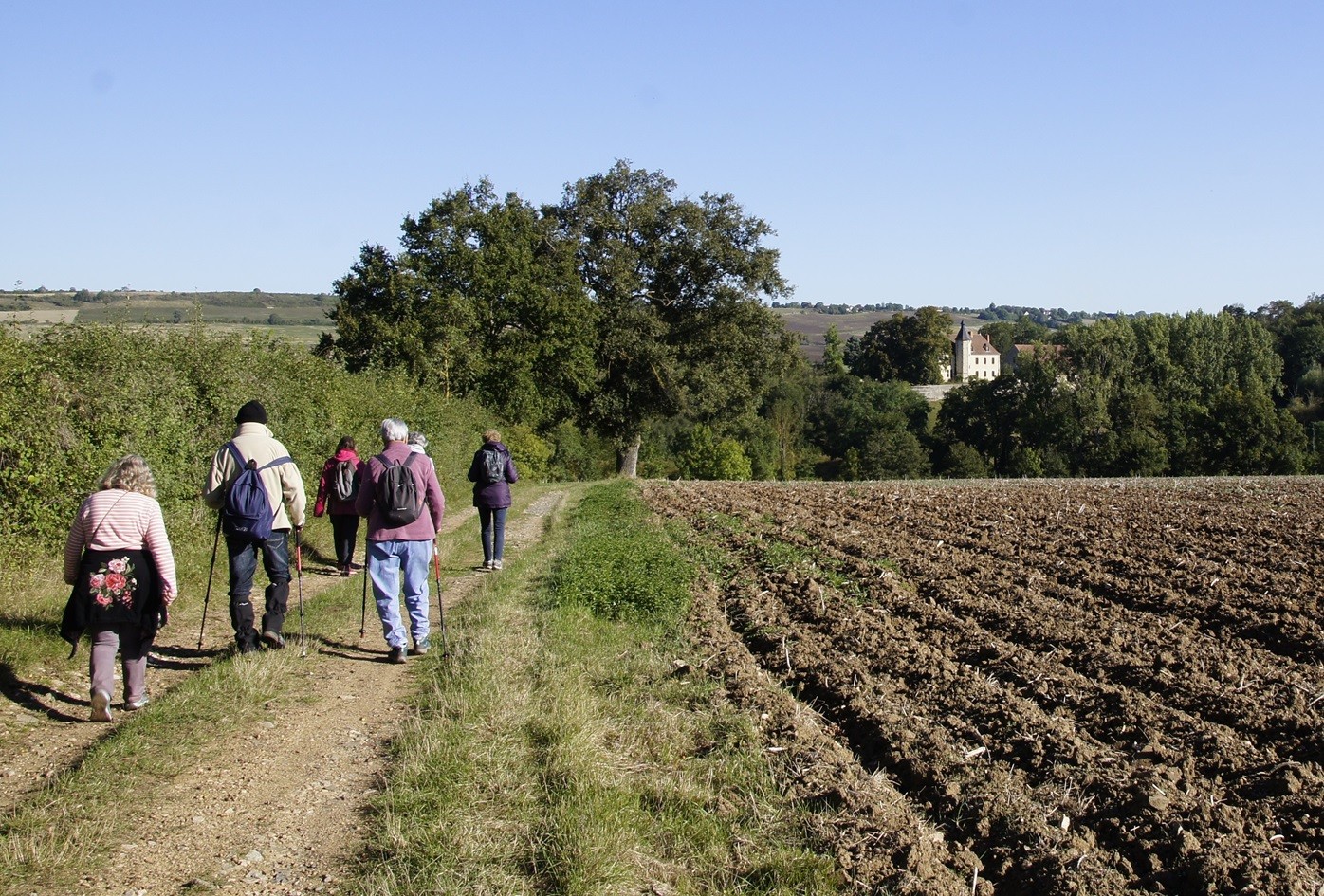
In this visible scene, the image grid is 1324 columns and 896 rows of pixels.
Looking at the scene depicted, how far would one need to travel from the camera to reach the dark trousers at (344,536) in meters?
14.2

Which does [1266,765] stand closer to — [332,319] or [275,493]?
[275,493]

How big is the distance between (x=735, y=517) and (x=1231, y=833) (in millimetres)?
15158

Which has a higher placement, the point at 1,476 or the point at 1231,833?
the point at 1,476

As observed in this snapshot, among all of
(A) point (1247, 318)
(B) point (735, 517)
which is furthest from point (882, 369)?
(B) point (735, 517)

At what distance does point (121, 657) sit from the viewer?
7.07 meters

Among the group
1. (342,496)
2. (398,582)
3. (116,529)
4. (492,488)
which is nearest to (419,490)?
(398,582)

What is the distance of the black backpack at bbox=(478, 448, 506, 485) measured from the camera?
14047mm

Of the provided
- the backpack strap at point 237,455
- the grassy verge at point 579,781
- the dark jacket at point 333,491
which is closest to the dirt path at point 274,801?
the grassy verge at point 579,781

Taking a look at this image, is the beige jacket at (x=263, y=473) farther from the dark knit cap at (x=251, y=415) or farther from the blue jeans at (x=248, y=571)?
the blue jeans at (x=248, y=571)

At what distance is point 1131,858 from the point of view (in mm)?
4914

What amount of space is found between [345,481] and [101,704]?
6.55 m

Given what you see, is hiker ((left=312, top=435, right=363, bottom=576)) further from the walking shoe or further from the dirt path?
the walking shoe

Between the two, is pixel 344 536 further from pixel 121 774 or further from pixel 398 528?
pixel 121 774

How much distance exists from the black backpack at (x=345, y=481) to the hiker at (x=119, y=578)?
579 centimetres
